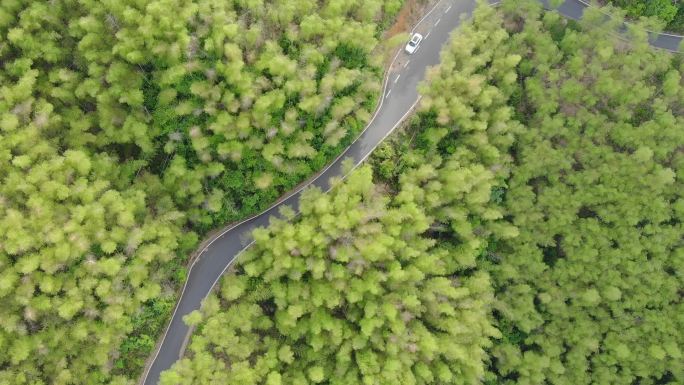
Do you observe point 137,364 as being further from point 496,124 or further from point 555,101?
→ point 555,101

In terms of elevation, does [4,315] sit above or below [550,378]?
above

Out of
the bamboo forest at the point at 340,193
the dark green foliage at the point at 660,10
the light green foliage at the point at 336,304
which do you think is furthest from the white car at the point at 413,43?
the dark green foliage at the point at 660,10

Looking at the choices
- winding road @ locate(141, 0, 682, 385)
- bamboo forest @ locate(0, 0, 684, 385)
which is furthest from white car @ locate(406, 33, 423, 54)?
bamboo forest @ locate(0, 0, 684, 385)

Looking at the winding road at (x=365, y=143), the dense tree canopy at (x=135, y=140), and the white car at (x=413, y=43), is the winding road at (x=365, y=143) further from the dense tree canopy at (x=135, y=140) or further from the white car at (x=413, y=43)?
the dense tree canopy at (x=135, y=140)

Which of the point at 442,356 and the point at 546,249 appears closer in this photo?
the point at 442,356

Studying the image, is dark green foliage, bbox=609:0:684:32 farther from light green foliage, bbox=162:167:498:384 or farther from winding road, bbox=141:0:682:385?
light green foliage, bbox=162:167:498:384

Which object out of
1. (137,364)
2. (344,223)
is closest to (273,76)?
(344,223)
